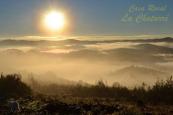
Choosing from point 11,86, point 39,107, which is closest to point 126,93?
point 11,86

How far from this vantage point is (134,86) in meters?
26.1

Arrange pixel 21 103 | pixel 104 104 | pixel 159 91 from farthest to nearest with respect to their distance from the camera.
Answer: pixel 159 91 < pixel 21 103 < pixel 104 104

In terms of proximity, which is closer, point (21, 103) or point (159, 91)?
point (21, 103)

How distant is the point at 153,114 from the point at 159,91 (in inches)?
288

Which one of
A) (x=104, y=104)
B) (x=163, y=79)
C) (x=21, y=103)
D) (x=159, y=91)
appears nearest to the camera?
(x=104, y=104)

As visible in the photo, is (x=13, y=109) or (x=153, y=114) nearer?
(x=153, y=114)

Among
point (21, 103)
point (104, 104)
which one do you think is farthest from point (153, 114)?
point (21, 103)

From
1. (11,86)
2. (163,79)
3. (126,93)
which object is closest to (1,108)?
(11,86)

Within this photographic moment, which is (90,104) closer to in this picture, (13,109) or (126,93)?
(13,109)

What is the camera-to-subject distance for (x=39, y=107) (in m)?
18.5

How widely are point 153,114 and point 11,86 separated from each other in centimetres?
1054

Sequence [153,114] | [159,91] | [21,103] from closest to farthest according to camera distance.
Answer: [153,114], [21,103], [159,91]

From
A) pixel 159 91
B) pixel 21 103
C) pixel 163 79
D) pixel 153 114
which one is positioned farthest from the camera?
pixel 163 79

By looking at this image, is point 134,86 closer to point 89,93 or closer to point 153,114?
point 89,93
